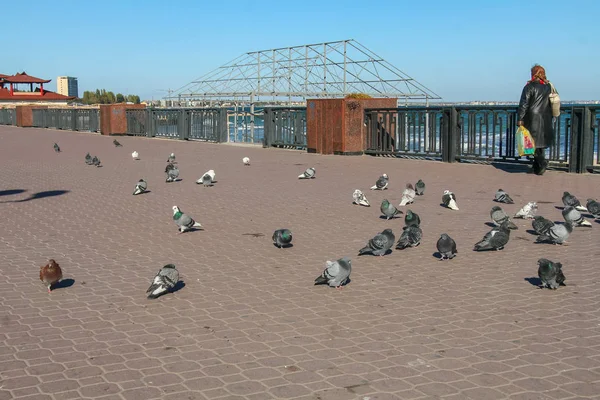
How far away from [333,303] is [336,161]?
46.4 ft

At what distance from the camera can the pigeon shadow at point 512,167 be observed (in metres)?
16.6

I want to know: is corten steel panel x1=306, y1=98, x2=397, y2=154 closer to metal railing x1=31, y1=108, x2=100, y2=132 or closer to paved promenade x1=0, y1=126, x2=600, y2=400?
paved promenade x1=0, y1=126, x2=600, y2=400

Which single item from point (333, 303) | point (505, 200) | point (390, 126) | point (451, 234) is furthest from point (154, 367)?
point (390, 126)

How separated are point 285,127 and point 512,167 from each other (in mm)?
10187

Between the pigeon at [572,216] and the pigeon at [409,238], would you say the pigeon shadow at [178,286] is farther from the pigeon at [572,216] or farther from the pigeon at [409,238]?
the pigeon at [572,216]

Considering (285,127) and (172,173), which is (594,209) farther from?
(285,127)

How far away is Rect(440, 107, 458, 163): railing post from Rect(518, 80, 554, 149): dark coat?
3.26 meters

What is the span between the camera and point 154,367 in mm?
4609

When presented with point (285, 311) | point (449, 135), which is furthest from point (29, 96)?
point (285, 311)

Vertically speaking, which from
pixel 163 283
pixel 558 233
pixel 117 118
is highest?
pixel 117 118

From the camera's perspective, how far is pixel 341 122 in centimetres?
2166

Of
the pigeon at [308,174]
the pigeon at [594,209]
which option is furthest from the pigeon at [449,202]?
the pigeon at [308,174]

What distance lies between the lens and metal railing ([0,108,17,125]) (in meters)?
64.6

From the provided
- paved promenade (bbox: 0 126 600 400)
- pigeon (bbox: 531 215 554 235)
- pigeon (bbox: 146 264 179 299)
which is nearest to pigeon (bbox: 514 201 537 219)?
paved promenade (bbox: 0 126 600 400)
